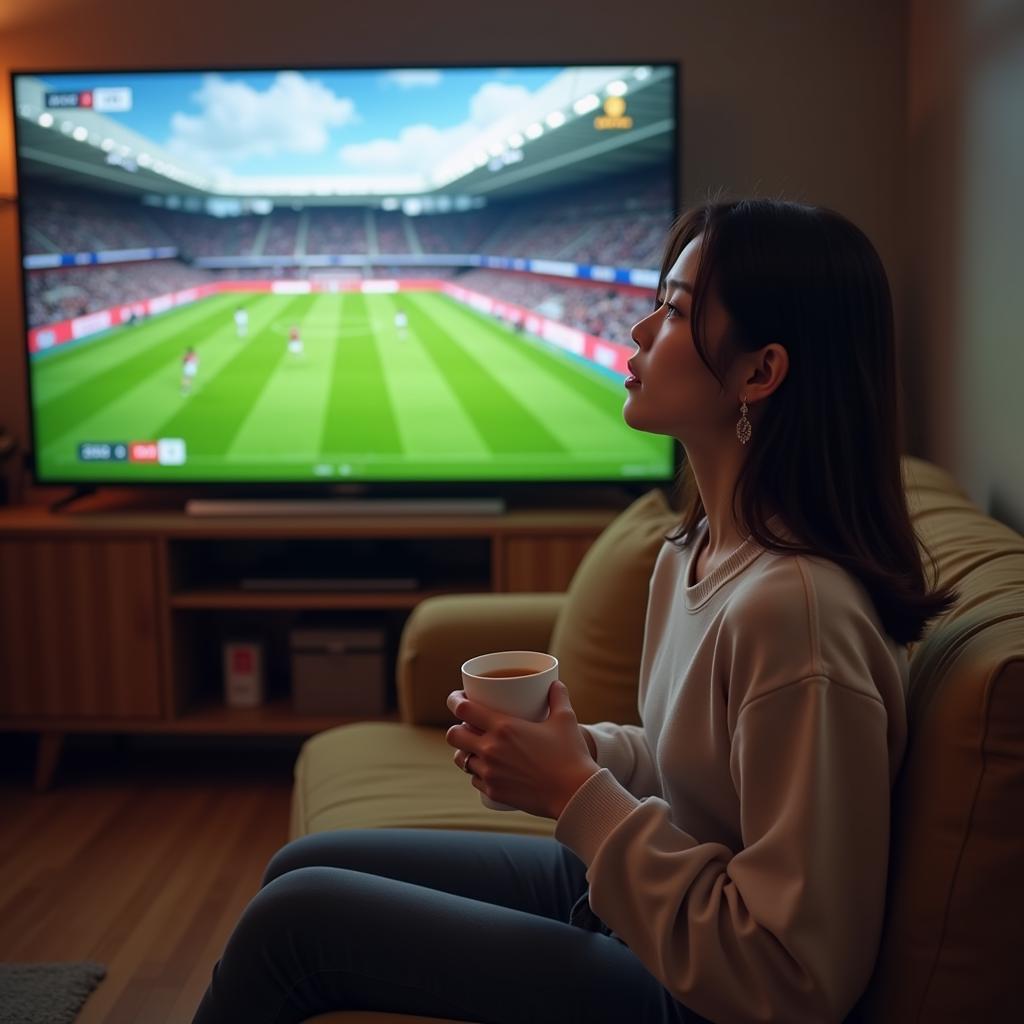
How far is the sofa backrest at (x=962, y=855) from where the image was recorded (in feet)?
3.36

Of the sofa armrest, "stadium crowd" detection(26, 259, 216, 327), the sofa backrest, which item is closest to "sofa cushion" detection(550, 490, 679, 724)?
the sofa armrest

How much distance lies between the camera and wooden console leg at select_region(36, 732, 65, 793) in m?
3.28

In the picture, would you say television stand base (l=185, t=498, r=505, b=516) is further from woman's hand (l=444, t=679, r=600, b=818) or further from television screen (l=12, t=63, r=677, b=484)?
woman's hand (l=444, t=679, r=600, b=818)

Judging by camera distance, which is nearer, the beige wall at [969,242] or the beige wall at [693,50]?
the beige wall at [969,242]

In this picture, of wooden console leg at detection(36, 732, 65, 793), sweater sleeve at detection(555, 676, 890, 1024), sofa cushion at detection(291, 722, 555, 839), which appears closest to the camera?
sweater sleeve at detection(555, 676, 890, 1024)

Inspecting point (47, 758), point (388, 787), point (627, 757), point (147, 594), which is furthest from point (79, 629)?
point (627, 757)

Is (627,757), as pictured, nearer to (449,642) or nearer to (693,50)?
(449,642)

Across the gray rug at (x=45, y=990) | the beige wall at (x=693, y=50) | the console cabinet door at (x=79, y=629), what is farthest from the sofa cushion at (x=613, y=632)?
the beige wall at (x=693, y=50)

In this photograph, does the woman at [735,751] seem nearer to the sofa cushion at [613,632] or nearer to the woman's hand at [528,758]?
→ the woman's hand at [528,758]

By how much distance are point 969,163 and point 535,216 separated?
1189 millimetres

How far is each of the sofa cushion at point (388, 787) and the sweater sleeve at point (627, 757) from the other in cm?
43

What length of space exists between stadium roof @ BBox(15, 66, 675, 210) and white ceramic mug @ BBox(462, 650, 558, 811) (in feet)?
7.47

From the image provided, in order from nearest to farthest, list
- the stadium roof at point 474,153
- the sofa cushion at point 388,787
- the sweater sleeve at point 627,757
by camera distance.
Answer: the sweater sleeve at point 627,757
the sofa cushion at point 388,787
the stadium roof at point 474,153

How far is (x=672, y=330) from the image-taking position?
123 centimetres
